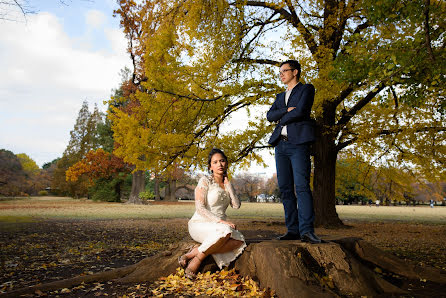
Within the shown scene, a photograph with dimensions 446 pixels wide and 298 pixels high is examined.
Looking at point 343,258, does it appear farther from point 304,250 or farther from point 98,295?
point 98,295

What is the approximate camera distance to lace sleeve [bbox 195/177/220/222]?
3.95 metres

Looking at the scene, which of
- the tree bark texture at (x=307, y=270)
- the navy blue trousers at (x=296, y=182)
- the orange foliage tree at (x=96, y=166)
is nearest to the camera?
the tree bark texture at (x=307, y=270)

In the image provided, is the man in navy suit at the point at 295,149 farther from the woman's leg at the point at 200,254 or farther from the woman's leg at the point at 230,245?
the woman's leg at the point at 200,254

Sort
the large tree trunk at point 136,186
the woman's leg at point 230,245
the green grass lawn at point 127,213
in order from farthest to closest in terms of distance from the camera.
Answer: the large tree trunk at point 136,186 → the green grass lawn at point 127,213 → the woman's leg at point 230,245

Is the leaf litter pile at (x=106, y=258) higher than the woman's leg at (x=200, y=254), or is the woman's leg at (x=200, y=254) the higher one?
the woman's leg at (x=200, y=254)

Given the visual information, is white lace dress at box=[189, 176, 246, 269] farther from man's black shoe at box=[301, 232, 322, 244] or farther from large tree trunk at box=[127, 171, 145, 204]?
large tree trunk at box=[127, 171, 145, 204]

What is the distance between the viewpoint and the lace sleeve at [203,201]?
12.9 feet

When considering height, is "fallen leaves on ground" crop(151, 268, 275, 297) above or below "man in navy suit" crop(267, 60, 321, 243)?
below

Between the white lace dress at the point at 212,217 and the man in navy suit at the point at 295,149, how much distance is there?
644mm

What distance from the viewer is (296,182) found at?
3826 millimetres

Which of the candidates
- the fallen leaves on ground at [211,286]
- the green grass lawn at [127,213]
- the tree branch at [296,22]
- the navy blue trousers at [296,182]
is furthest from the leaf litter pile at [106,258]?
the tree branch at [296,22]

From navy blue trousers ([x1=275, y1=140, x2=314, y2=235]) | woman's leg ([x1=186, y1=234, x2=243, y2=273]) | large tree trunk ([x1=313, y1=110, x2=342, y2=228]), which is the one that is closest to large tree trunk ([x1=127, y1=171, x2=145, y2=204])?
large tree trunk ([x1=313, y1=110, x2=342, y2=228])

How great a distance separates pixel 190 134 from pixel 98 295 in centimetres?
655

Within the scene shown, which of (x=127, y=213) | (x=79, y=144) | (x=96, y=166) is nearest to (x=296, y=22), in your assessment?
(x=127, y=213)
